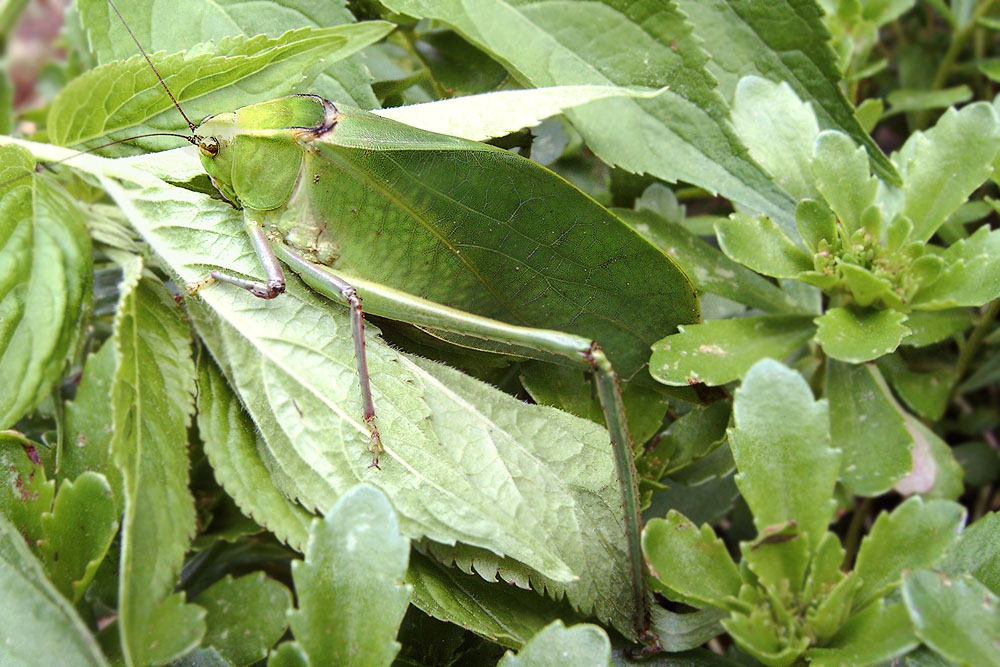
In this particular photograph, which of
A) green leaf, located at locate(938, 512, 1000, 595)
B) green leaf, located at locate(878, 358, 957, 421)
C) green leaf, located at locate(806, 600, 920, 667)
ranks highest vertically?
green leaf, located at locate(806, 600, 920, 667)

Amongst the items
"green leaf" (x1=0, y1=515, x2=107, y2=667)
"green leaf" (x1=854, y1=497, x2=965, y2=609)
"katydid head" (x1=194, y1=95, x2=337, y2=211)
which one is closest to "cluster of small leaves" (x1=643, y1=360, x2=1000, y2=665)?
"green leaf" (x1=854, y1=497, x2=965, y2=609)

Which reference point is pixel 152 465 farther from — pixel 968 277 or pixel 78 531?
pixel 968 277

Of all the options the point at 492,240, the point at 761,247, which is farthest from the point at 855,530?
the point at 492,240

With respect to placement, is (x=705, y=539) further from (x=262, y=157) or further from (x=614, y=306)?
(x=262, y=157)

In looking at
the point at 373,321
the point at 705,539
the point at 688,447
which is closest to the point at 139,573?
the point at 373,321

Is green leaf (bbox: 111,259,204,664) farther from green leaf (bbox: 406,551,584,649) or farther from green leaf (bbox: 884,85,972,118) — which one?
green leaf (bbox: 884,85,972,118)

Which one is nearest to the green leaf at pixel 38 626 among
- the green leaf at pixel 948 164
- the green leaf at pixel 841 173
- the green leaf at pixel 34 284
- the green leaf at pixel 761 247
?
the green leaf at pixel 34 284
